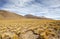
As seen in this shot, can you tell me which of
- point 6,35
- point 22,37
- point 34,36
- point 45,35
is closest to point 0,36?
point 6,35

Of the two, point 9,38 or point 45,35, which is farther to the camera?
point 45,35

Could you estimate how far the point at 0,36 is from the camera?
213 centimetres

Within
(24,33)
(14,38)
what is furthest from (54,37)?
(14,38)

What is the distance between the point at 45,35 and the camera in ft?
Result: 7.26

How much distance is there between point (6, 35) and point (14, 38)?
130mm

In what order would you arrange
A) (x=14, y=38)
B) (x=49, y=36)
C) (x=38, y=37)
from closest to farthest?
1. (x=14, y=38)
2. (x=38, y=37)
3. (x=49, y=36)

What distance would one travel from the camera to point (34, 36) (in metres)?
2.20

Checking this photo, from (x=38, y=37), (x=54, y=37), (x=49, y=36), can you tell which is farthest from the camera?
(x=54, y=37)

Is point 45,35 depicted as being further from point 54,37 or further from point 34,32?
point 54,37

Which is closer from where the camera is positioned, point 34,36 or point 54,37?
point 34,36

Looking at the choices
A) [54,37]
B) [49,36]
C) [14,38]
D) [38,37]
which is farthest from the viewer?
[54,37]

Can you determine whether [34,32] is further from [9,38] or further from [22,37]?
[9,38]

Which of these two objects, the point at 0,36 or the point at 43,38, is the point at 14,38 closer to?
the point at 0,36

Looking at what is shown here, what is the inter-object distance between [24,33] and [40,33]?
22cm
